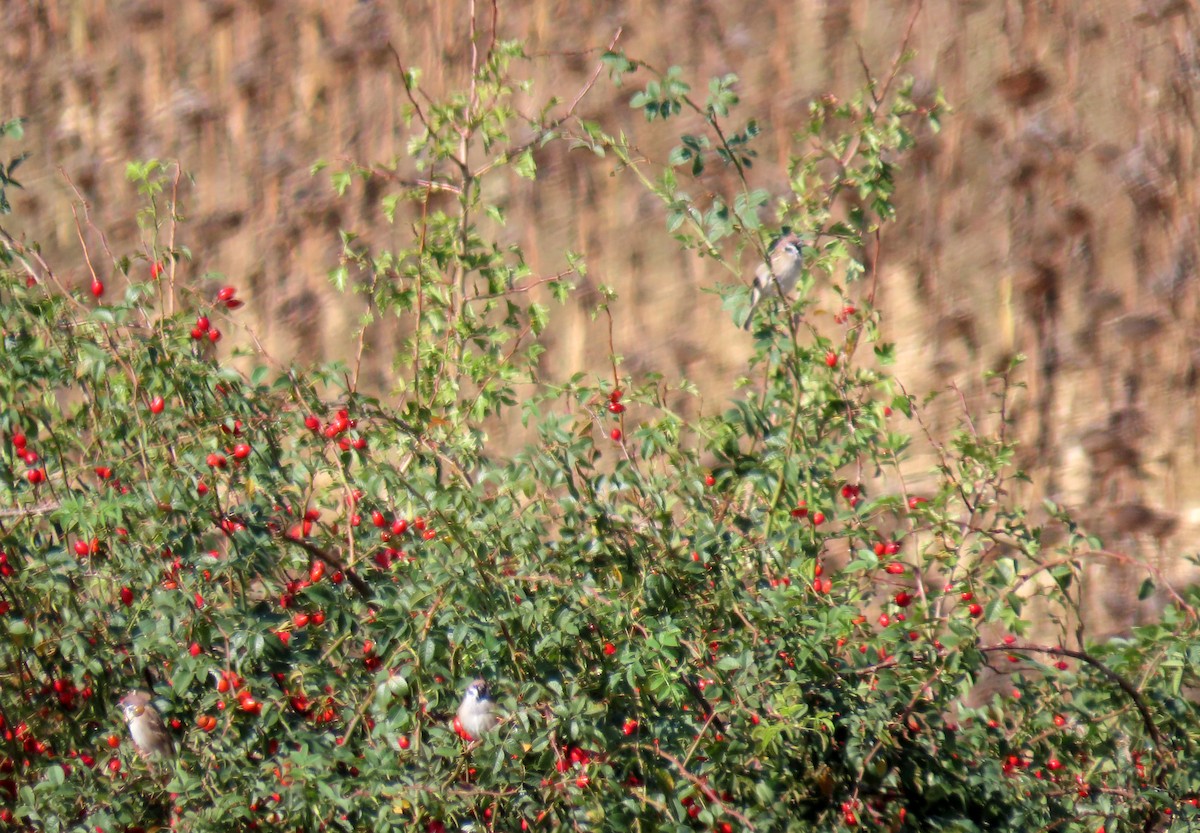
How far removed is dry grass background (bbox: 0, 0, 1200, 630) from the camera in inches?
147

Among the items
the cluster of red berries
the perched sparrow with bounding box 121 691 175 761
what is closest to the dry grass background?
the cluster of red berries

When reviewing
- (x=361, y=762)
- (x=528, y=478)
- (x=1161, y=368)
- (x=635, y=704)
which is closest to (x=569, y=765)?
(x=635, y=704)

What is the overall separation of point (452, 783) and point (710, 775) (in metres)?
0.35

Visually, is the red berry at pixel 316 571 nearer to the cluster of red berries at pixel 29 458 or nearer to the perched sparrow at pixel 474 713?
the perched sparrow at pixel 474 713

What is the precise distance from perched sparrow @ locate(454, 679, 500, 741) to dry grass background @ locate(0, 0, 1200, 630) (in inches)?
85.8

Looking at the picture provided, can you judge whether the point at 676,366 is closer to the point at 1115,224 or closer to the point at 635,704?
the point at 1115,224

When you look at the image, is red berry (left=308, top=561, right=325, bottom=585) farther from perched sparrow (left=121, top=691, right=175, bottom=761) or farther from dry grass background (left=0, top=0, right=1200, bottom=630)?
dry grass background (left=0, top=0, right=1200, bottom=630)

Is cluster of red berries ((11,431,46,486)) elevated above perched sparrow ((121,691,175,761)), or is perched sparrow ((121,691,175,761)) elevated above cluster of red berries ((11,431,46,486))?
cluster of red berries ((11,431,46,486))

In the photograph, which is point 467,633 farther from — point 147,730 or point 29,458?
point 29,458

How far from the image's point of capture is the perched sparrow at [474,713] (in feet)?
5.77

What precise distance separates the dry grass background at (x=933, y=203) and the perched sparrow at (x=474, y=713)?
2178mm

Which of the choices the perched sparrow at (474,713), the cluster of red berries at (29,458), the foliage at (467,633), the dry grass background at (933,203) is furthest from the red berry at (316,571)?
the dry grass background at (933,203)

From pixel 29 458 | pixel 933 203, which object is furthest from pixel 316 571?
pixel 933 203

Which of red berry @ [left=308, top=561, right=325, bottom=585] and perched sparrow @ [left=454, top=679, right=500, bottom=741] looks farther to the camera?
red berry @ [left=308, top=561, right=325, bottom=585]
